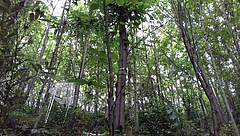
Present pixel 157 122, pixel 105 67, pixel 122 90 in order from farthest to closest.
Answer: pixel 157 122 < pixel 122 90 < pixel 105 67

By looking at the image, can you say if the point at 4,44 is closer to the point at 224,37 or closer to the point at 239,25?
the point at 224,37

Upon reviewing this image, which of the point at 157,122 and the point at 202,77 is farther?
the point at 157,122

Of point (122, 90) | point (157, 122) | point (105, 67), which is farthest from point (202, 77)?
point (157, 122)

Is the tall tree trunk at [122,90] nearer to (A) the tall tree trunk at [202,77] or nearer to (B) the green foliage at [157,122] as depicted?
(A) the tall tree trunk at [202,77]

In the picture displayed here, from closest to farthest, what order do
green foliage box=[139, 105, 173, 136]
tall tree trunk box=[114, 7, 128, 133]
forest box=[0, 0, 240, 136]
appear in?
forest box=[0, 0, 240, 136] → tall tree trunk box=[114, 7, 128, 133] → green foliage box=[139, 105, 173, 136]

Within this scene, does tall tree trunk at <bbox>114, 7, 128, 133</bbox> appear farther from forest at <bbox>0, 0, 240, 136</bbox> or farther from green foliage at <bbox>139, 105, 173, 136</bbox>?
green foliage at <bbox>139, 105, 173, 136</bbox>

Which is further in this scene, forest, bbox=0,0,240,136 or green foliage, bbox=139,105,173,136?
green foliage, bbox=139,105,173,136

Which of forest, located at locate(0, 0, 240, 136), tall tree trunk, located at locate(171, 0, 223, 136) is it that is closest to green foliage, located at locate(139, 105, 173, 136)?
forest, located at locate(0, 0, 240, 136)

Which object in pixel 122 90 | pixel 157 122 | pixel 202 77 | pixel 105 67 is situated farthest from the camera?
pixel 157 122

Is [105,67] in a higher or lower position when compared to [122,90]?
higher

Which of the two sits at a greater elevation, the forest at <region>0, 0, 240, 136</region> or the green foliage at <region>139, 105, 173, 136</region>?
the forest at <region>0, 0, 240, 136</region>

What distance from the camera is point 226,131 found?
2980 mm

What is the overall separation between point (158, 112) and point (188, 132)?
76 cm

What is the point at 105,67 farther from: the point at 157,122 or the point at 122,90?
the point at 157,122
